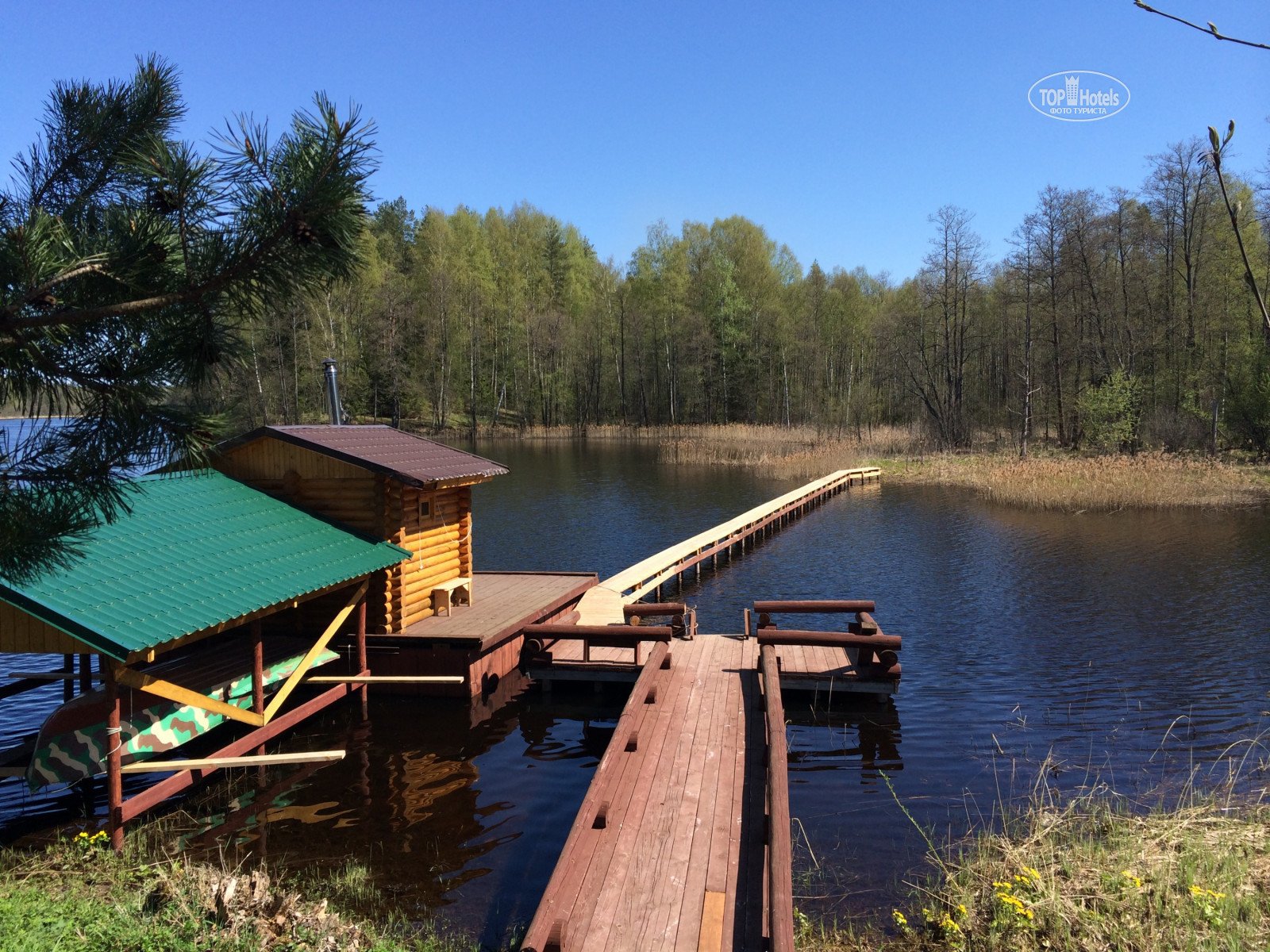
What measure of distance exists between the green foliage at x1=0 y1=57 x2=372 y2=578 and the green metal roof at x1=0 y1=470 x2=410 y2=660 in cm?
126

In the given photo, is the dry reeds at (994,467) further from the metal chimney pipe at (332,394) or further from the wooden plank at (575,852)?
the wooden plank at (575,852)

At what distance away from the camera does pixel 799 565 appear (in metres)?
20.1

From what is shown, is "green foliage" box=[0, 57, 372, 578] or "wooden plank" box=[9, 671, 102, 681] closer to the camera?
"green foliage" box=[0, 57, 372, 578]

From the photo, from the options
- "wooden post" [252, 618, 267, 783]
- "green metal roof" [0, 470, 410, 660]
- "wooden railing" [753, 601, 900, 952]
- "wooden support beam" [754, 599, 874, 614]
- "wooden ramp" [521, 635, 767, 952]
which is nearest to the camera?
"wooden railing" [753, 601, 900, 952]

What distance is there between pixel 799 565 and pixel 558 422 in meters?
50.0

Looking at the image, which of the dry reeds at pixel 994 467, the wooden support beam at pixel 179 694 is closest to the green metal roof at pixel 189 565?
the wooden support beam at pixel 179 694

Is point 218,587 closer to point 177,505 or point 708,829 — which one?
point 177,505

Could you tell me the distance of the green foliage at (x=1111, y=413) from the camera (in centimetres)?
3206

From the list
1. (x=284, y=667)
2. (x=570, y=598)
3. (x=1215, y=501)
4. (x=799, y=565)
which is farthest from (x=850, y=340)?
(x=284, y=667)

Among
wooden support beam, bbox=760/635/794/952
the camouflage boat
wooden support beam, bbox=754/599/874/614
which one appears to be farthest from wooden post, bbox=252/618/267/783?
wooden support beam, bbox=754/599/874/614

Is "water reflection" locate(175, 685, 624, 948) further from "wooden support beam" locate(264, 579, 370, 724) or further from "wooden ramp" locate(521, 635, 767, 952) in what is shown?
"wooden ramp" locate(521, 635, 767, 952)

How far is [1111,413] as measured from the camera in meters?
33.2

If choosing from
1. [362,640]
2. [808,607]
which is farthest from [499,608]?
[808,607]

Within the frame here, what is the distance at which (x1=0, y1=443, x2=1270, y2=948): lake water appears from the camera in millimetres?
7523
